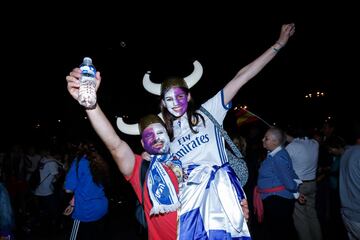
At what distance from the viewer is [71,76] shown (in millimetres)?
2021

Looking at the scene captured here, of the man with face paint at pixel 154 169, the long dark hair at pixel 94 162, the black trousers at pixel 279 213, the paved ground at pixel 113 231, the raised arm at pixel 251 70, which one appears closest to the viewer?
the man with face paint at pixel 154 169

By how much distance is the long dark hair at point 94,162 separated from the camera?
5.25m

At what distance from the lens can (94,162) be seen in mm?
5281

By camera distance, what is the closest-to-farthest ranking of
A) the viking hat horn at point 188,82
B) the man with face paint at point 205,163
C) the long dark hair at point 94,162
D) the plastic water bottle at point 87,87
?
the plastic water bottle at point 87,87 < the man with face paint at point 205,163 < the viking hat horn at point 188,82 < the long dark hair at point 94,162

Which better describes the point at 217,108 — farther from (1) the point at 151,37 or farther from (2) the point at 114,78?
(2) the point at 114,78

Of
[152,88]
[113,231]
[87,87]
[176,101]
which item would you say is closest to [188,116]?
[176,101]

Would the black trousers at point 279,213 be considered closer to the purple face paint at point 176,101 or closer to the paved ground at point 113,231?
the paved ground at point 113,231

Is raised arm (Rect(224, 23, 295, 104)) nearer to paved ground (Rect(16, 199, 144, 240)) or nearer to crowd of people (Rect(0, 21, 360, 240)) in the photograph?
crowd of people (Rect(0, 21, 360, 240))

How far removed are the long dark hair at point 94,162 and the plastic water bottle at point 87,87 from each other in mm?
3461

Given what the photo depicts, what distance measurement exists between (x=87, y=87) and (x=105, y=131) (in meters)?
0.35

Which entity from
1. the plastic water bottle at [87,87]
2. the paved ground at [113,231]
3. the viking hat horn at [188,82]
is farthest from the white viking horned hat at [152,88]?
the paved ground at [113,231]

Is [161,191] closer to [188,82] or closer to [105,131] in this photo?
[105,131]

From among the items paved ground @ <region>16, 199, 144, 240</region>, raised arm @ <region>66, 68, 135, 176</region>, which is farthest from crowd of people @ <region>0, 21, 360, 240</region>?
paved ground @ <region>16, 199, 144, 240</region>

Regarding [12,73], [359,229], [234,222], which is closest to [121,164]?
[234,222]
